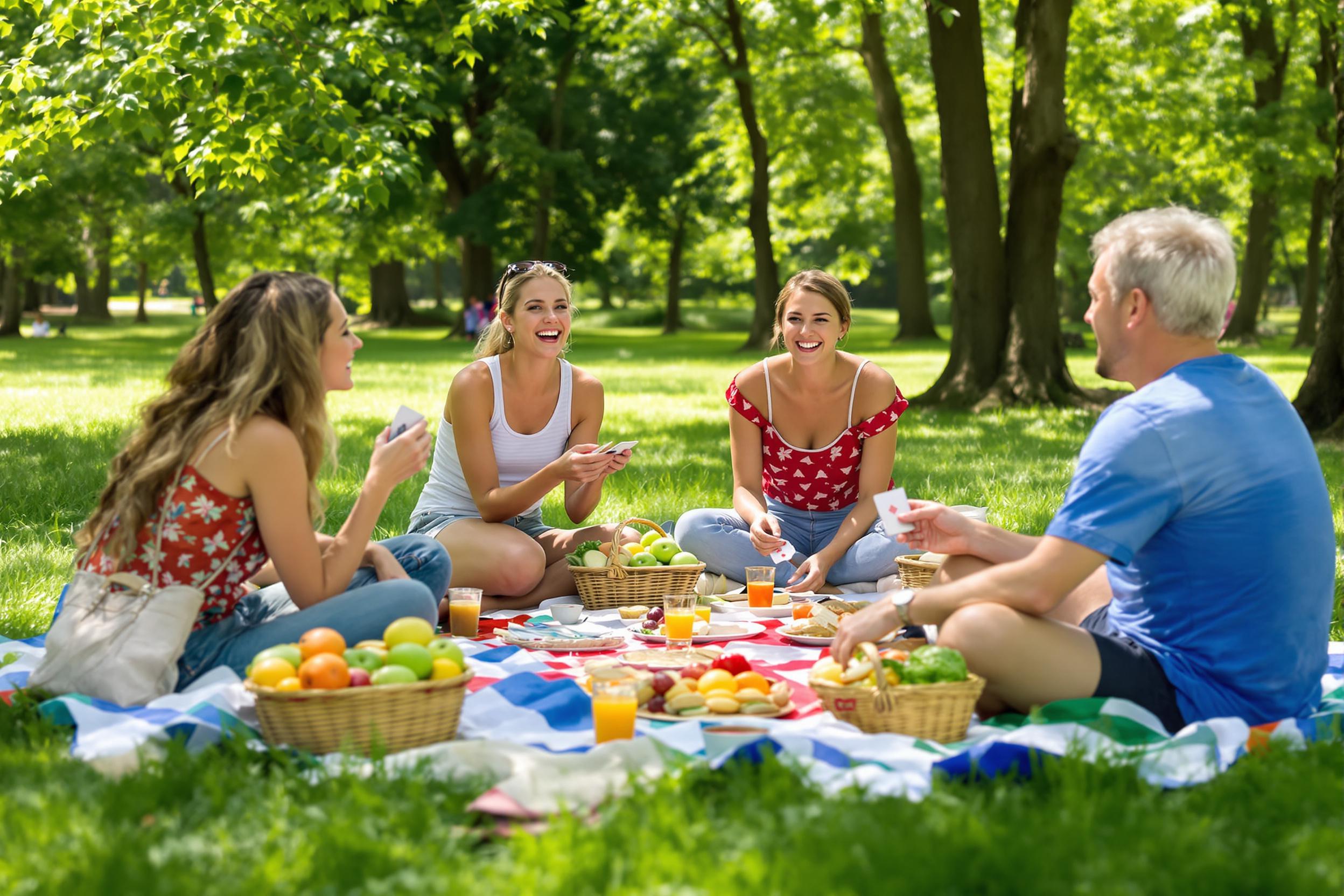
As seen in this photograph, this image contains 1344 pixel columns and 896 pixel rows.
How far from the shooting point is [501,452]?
5465 mm

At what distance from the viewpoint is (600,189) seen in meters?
35.1

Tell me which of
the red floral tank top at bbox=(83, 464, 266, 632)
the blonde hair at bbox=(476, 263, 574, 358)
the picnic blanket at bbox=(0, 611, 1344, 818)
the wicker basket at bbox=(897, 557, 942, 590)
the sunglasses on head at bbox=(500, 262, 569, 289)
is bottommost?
the picnic blanket at bbox=(0, 611, 1344, 818)

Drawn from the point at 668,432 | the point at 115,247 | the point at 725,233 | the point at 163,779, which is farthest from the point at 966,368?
the point at 115,247

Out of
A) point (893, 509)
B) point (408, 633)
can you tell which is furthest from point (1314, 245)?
point (408, 633)

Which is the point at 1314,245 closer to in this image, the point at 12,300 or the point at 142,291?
the point at 12,300

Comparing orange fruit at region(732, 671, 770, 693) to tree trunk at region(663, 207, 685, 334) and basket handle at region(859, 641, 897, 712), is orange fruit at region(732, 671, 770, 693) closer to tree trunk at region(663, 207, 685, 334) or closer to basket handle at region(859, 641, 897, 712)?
basket handle at region(859, 641, 897, 712)

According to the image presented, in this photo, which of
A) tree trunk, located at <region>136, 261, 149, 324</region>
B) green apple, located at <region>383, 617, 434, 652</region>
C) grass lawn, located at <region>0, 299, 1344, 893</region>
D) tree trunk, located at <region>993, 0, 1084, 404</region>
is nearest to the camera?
grass lawn, located at <region>0, 299, 1344, 893</region>

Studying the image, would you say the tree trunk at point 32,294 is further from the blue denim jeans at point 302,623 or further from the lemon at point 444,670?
the lemon at point 444,670

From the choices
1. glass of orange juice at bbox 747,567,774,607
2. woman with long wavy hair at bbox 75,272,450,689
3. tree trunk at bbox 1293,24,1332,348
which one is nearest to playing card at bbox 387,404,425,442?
woman with long wavy hair at bbox 75,272,450,689

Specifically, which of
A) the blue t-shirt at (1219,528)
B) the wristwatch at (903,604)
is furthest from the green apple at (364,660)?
the blue t-shirt at (1219,528)

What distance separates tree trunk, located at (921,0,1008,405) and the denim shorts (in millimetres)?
7727

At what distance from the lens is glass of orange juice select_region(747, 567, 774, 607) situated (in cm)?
516

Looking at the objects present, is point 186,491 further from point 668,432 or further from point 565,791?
point 668,432

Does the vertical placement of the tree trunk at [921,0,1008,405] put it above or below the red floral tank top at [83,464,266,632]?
above
